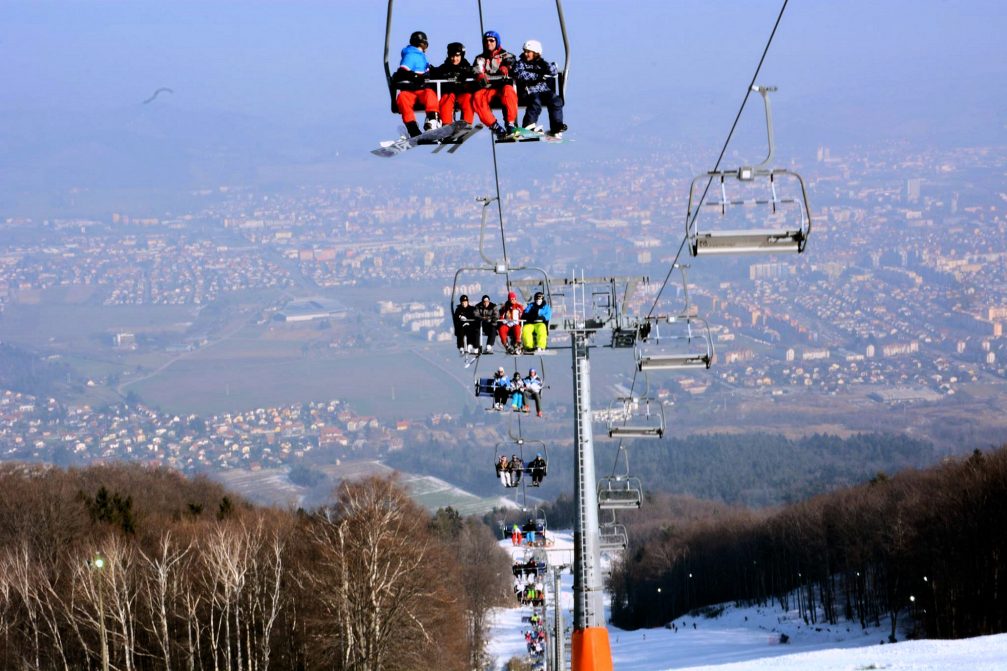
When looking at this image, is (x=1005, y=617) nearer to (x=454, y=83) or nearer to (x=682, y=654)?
(x=682, y=654)

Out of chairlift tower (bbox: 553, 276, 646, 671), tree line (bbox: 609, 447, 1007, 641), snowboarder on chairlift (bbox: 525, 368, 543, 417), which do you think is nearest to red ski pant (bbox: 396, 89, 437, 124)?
chairlift tower (bbox: 553, 276, 646, 671)

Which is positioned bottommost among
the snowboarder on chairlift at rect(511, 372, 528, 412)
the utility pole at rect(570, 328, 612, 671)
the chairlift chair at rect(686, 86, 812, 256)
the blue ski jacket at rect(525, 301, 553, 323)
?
the utility pole at rect(570, 328, 612, 671)

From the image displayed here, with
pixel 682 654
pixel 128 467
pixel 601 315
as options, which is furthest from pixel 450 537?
pixel 601 315

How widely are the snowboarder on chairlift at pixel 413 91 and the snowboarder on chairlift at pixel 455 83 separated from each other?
116mm

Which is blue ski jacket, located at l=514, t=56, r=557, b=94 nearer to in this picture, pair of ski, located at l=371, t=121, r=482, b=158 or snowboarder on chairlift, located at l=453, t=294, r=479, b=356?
pair of ski, located at l=371, t=121, r=482, b=158

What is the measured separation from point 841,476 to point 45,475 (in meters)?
126

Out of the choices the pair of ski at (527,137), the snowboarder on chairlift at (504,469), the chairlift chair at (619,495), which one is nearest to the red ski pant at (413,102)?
the pair of ski at (527,137)

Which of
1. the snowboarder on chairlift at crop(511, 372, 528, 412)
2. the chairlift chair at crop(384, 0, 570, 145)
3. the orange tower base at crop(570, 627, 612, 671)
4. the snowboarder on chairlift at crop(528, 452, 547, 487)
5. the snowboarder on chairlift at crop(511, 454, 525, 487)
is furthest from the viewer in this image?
the snowboarder on chairlift at crop(511, 454, 525, 487)

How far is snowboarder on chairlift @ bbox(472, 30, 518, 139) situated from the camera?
1510cm

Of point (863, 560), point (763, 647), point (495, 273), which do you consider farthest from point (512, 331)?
point (863, 560)

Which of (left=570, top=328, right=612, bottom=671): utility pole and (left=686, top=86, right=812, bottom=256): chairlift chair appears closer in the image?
(left=686, top=86, right=812, bottom=256): chairlift chair

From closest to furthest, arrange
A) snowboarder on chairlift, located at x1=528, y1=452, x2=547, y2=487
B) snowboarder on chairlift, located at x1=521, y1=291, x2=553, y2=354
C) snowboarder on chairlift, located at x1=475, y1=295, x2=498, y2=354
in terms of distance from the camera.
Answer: snowboarder on chairlift, located at x1=475, y1=295, x2=498, y2=354 < snowboarder on chairlift, located at x1=521, y1=291, x2=553, y2=354 < snowboarder on chairlift, located at x1=528, y1=452, x2=547, y2=487

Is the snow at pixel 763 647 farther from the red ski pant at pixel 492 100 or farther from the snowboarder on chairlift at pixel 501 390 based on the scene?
the red ski pant at pixel 492 100

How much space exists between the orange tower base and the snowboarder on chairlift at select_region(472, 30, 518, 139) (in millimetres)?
11003
